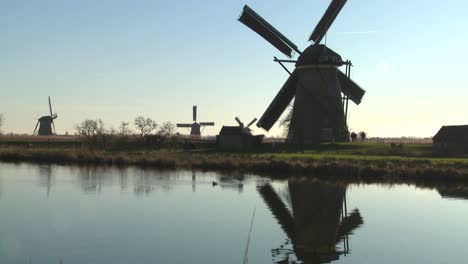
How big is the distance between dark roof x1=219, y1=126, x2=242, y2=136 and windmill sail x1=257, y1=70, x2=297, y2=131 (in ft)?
12.6

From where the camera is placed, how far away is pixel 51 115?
10862cm

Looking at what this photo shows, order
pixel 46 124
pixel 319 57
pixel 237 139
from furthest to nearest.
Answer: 1. pixel 46 124
2. pixel 237 139
3. pixel 319 57

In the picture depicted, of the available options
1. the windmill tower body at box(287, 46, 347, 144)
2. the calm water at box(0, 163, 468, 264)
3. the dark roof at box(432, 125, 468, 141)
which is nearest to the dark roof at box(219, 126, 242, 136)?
the windmill tower body at box(287, 46, 347, 144)

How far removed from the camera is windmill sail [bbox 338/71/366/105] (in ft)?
168

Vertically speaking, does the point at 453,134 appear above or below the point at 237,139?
above

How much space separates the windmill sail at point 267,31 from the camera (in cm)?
4816

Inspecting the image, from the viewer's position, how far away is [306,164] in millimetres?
36469

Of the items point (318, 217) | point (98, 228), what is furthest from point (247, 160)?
point (98, 228)

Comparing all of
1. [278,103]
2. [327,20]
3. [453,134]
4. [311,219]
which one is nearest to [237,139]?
[278,103]

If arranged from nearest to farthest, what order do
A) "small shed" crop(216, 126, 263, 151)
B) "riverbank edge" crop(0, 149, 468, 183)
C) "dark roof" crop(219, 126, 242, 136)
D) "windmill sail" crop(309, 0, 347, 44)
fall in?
"riverbank edge" crop(0, 149, 468, 183)
"windmill sail" crop(309, 0, 347, 44)
"small shed" crop(216, 126, 263, 151)
"dark roof" crop(219, 126, 242, 136)

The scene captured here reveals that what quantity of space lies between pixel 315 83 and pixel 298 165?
13258 mm

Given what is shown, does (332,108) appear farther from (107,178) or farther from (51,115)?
(51,115)

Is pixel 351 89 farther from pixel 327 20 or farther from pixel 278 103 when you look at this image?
pixel 327 20

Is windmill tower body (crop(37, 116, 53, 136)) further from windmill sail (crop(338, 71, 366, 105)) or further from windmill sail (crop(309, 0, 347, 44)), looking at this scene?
windmill sail (crop(309, 0, 347, 44))
